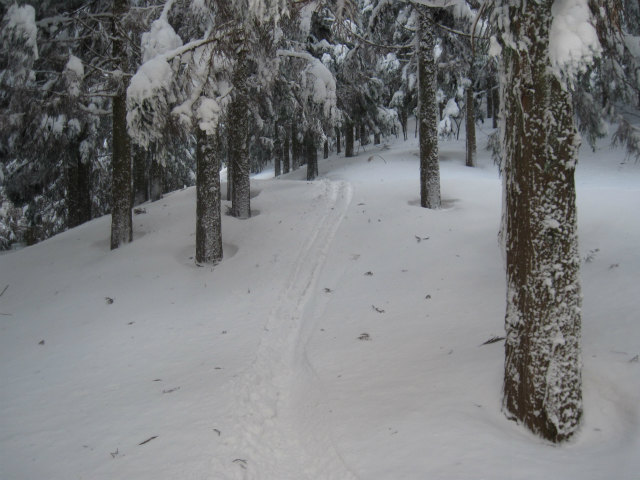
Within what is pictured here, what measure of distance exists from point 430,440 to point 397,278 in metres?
Answer: 4.82

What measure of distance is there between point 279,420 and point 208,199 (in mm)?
6171

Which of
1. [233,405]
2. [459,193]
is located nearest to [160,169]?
[459,193]

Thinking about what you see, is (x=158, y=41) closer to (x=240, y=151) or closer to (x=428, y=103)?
(x=240, y=151)

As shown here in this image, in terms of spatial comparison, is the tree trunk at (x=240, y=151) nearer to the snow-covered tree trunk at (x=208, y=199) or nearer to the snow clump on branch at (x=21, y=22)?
the snow-covered tree trunk at (x=208, y=199)

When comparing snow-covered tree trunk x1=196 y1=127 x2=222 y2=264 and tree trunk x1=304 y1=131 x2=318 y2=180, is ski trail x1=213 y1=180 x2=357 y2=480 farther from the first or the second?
tree trunk x1=304 y1=131 x2=318 y2=180

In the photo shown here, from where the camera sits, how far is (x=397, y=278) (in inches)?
347

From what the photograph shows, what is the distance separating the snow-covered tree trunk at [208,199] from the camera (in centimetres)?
977

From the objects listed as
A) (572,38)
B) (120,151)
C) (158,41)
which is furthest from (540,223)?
(120,151)

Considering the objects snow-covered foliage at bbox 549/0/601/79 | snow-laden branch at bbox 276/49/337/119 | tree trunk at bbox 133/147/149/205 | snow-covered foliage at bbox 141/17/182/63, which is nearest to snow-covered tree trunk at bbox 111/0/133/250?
snow-covered foliage at bbox 141/17/182/63

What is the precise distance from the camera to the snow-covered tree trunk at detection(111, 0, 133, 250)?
34.9ft

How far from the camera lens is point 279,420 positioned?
16.1ft

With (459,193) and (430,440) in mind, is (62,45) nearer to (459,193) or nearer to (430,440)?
(459,193)

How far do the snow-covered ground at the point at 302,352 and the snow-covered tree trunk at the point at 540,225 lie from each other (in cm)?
41

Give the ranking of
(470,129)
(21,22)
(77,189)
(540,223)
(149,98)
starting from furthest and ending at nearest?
(470,129) → (77,189) → (21,22) → (149,98) → (540,223)
